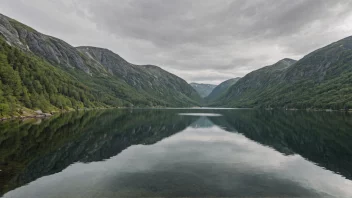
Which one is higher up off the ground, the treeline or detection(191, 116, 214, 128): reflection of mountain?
the treeline

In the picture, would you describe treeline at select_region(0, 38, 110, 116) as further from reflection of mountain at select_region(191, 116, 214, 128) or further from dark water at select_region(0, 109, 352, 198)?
reflection of mountain at select_region(191, 116, 214, 128)

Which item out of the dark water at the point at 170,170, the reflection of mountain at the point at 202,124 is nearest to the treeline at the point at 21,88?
the dark water at the point at 170,170

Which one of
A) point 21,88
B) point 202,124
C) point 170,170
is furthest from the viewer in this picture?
point 21,88

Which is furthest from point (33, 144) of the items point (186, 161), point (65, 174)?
point (186, 161)

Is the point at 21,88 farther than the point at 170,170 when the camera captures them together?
Yes

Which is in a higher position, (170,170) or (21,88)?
(21,88)

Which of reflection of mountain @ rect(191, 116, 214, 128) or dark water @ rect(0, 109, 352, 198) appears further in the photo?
reflection of mountain @ rect(191, 116, 214, 128)

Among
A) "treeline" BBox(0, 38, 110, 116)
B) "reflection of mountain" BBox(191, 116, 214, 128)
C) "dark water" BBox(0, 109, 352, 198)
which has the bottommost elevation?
"reflection of mountain" BBox(191, 116, 214, 128)

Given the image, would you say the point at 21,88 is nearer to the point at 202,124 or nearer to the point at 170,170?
the point at 202,124

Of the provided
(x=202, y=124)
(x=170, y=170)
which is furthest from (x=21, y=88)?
(x=170, y=170)

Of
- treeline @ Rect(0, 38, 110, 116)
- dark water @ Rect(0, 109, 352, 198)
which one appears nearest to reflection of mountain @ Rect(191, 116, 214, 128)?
dark water @ Rect(0, 109, 352, 198)

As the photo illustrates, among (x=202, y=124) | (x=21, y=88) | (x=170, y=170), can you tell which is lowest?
(x=202, y=124)
